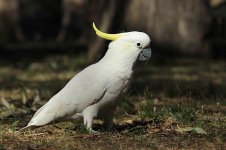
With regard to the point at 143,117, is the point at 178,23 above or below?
above

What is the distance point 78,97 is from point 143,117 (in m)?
1.08

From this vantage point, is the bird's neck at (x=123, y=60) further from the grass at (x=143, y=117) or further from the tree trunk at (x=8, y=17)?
the tree trunk at (x=8, y=17)

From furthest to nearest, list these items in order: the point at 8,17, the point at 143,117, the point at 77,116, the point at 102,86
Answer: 1. the point at 8,17
2. the point at 143,117
3. the point at 77,116
4. the point at 102,86

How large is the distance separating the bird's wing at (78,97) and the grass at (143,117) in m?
0.16

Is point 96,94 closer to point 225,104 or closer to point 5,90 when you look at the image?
point 225,104

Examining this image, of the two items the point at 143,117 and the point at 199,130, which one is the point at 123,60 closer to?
the point at 199,130

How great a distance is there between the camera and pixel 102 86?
458 cm

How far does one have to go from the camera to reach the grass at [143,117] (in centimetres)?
451

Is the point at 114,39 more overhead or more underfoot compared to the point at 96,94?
more overhead

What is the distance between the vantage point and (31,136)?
479cm

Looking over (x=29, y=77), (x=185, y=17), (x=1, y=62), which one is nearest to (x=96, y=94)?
(x=29, y=77)

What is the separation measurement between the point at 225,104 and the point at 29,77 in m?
4.19

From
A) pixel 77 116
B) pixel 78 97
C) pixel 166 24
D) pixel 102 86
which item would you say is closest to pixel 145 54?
pixel 102 86

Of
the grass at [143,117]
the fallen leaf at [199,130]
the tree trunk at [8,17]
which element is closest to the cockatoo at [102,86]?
the grass at [143,117]
